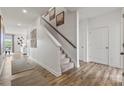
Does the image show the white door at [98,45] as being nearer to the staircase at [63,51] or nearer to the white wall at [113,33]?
Result: the white wall at [113,33]

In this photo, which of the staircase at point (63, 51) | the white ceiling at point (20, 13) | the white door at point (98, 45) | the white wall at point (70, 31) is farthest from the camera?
the white door at point (98, 45)

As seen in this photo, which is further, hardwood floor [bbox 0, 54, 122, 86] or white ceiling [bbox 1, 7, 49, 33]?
white ceiling [bbox 1, 7, 49, 33]

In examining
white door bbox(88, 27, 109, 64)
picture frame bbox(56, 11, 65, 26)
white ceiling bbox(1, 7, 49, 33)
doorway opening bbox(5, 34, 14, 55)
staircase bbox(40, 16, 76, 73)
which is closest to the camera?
staircase bbox(40, 16, 76, 73)

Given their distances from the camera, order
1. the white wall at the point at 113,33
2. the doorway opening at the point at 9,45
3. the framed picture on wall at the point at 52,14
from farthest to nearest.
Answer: the doorway opening at the point at 9,45
the framed picture on wall at the point at 52,14
the white wall at the point at 113,33

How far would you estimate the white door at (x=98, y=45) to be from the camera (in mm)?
5086

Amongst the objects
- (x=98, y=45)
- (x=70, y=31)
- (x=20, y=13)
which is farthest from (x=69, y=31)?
(x=20, y=13)

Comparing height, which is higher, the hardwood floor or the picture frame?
the picture frame

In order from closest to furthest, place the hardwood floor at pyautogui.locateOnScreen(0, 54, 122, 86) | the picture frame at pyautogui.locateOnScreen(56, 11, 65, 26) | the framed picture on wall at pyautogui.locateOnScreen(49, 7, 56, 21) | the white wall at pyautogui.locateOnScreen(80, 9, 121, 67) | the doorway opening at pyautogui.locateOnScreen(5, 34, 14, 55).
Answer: the hardwood floor at pyautogui.locateOnScreen(0, 54, 122, 86), the white wall at pyautogui.locateOnScreen(80, 9, 121, 67), the picture frame at pyautogui.locateOnScreen(56, 11, 65, 26), the framed picture on wall at pyautogui.locateOnScreen(49, 7, 56, 21), the doorway opening at pyautogui.locateOnScreen(5, 34, 14, 55)

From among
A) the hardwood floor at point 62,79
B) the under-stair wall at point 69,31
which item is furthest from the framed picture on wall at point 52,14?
the hardwood floor at point 62,79

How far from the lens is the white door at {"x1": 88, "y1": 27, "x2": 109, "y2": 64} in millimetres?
5086

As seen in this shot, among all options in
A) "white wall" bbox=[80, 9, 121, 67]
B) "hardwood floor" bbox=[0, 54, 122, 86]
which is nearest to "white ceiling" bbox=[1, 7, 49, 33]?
"hardwood floor" bbox=[0, 54, 122, 86]

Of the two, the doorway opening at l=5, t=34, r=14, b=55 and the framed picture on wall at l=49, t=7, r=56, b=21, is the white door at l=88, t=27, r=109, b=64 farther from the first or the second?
the doorway opening at l=5, t=34, r=14, b=55
